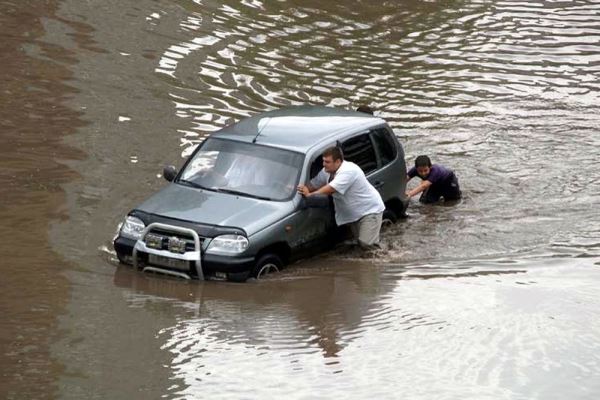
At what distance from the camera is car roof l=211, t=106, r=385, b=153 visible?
49.4 feet

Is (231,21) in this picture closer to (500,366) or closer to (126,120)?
(126,120)

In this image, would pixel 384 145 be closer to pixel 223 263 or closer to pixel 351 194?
pixel 351 194

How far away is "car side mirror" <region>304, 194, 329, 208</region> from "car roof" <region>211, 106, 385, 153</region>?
674 mm

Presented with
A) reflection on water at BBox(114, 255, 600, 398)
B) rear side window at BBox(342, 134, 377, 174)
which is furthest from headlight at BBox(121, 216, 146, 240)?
rear side window at BBox(342, 134, 377, 174)

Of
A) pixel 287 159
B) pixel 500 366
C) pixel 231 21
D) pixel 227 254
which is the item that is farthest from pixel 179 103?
pixel 500 366

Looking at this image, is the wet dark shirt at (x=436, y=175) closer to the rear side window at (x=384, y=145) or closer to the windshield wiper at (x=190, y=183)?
the rear side window at (x=384, y=145)

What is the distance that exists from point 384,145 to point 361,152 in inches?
22.9

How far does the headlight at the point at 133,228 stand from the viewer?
1394 centimetres

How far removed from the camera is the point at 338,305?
1323cm

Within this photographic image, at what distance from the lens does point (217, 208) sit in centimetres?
1400

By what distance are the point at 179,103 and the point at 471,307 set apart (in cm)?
983

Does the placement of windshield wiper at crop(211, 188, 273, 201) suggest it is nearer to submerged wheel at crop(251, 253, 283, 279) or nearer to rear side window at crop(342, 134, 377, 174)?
submerged wheel at crop(251, 253, 283, 279)

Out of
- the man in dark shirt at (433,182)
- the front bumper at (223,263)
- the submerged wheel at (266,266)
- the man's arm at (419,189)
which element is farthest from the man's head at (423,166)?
the front bumper at (223,263)

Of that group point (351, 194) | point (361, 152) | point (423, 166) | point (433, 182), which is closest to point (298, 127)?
point (361, 152)
